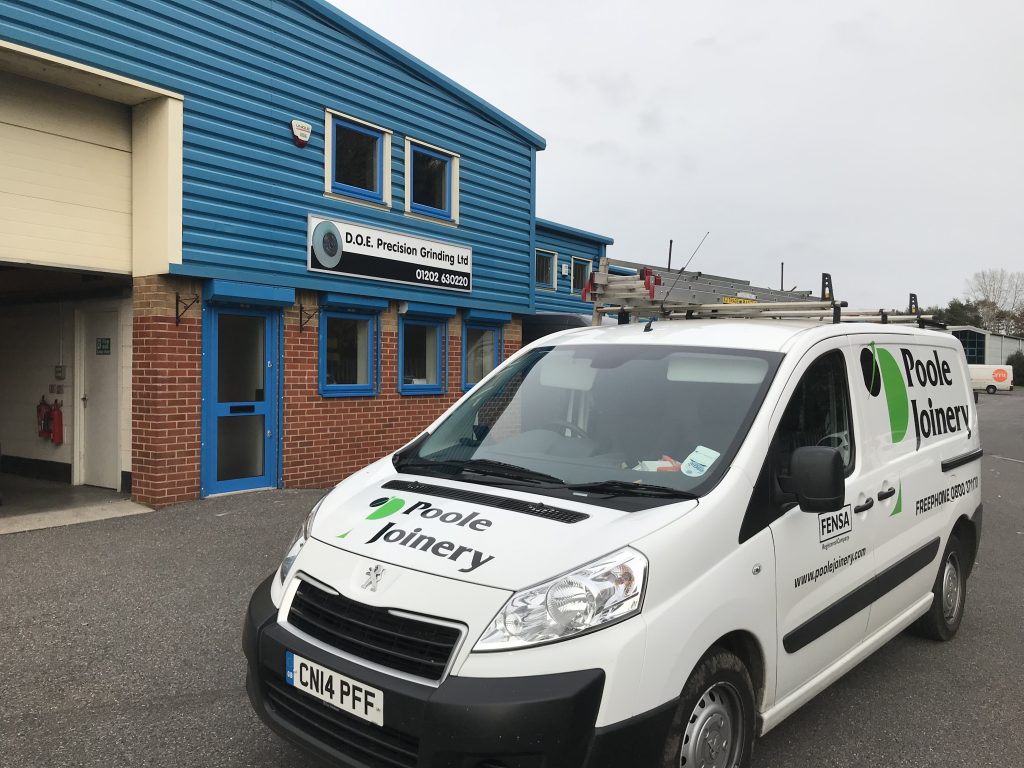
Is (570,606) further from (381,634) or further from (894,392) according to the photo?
(894,392)

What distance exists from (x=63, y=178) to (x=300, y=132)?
2.68 m

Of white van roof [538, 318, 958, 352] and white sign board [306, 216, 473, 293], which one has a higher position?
white sign board [306, 216, 473, 293]

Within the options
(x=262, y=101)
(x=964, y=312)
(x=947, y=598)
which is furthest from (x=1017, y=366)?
(x=947, y=598)

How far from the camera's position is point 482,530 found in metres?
2.61

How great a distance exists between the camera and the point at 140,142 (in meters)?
8.23

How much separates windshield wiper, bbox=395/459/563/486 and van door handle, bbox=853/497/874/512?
1.42m

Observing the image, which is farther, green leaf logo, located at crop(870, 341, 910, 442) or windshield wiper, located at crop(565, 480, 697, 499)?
green leaf logo, located at crop(870, 341, 910, 442)

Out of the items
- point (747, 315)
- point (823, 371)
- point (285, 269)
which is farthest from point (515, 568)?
point (285, 269)

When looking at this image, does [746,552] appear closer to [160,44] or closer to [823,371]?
[823,371]

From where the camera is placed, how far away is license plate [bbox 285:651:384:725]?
2348mm

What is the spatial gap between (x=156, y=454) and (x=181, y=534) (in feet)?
4.73

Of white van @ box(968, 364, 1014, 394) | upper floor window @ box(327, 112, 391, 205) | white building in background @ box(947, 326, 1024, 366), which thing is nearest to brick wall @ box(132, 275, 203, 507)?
upper floor window @ box(327, 112, 391, 205)

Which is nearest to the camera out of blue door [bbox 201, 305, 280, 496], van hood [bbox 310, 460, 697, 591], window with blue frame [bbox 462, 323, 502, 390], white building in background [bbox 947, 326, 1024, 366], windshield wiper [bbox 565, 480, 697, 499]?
van hood [bbox 310, 460, 697, 591]

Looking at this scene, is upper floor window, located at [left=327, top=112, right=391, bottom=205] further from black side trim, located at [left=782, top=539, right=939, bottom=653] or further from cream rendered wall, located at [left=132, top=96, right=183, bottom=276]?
black side trim, located at [left=782, top=539, right=939, bottom=653]
